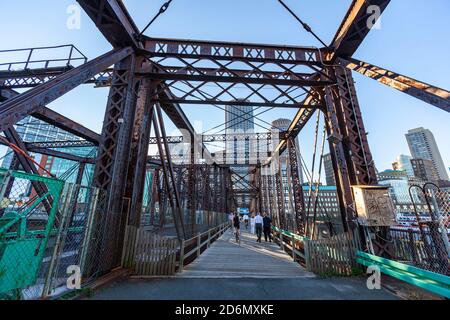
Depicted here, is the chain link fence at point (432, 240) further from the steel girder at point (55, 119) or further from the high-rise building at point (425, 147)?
the high-rise building at point (425, 147)

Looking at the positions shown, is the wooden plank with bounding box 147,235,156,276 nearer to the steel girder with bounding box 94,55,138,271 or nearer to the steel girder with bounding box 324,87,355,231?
the steel girder with bounding box 94,55,138,271

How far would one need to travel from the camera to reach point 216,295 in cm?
412

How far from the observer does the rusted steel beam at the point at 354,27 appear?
6.16 m

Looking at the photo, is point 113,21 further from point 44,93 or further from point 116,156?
point 116,156

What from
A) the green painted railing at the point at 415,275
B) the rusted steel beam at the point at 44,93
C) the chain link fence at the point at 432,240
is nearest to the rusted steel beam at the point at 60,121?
the rusted steel beam at the point at 44,93

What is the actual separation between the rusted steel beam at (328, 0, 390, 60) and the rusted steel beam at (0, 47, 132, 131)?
27.4ft

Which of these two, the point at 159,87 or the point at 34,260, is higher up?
the point at 159,87

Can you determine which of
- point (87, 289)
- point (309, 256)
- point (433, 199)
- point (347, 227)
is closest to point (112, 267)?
point (87, 289)

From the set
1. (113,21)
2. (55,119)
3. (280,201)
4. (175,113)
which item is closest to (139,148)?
(113,21)

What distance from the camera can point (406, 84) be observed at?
564 cm

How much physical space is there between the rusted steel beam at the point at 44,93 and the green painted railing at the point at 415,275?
8140 millimetres

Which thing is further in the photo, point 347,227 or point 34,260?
point 347,227
